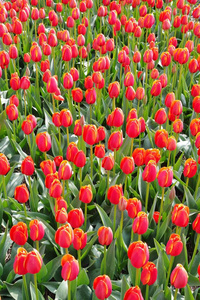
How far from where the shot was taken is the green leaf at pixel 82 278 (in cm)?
224

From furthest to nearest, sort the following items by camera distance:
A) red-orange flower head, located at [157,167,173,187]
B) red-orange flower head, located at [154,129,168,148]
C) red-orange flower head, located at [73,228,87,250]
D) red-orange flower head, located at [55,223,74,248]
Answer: red-orange flower head, located at [154,129,168,148] → red-orange flower head, located at [157,167,173,187] → red-orange flower head, located at [73,228,87,250] → red-orange flower head, located at [55,223,74,248]

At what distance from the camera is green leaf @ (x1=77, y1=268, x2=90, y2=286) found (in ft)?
7.36

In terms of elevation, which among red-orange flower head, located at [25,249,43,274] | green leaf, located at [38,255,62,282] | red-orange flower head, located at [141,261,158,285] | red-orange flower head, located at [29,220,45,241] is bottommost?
green leaf, located at [38,255,62,282]

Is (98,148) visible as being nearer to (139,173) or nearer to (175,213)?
(139,173)

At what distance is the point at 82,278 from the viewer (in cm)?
228

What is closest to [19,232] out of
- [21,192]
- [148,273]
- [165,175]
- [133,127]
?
[21,192]

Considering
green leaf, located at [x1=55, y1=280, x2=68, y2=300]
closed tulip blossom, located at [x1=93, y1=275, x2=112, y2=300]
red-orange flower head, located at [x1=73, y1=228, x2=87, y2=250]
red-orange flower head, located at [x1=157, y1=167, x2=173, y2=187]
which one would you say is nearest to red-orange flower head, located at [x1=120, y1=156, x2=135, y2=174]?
red-orange flower head, located at [x1=157, y1=167, x2=173, y2=187]

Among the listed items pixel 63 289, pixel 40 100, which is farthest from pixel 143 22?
pixel 63 289

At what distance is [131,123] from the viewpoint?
2566 millimetres

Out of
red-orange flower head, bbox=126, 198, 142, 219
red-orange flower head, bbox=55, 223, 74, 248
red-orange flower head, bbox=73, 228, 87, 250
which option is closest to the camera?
red-orange flower head, bbox=55, 223, 74, 248

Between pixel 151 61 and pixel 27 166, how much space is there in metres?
1.78

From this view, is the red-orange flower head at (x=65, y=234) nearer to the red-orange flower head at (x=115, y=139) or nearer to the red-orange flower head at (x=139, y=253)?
the red-orange flower head at (x=139, y=253)

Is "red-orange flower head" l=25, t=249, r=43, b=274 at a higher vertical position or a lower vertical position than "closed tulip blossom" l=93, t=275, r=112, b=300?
higher

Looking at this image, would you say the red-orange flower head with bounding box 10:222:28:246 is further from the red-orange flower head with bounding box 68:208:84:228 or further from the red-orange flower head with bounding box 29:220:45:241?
the red-orange flower head with bounding box 68:208:84:228
